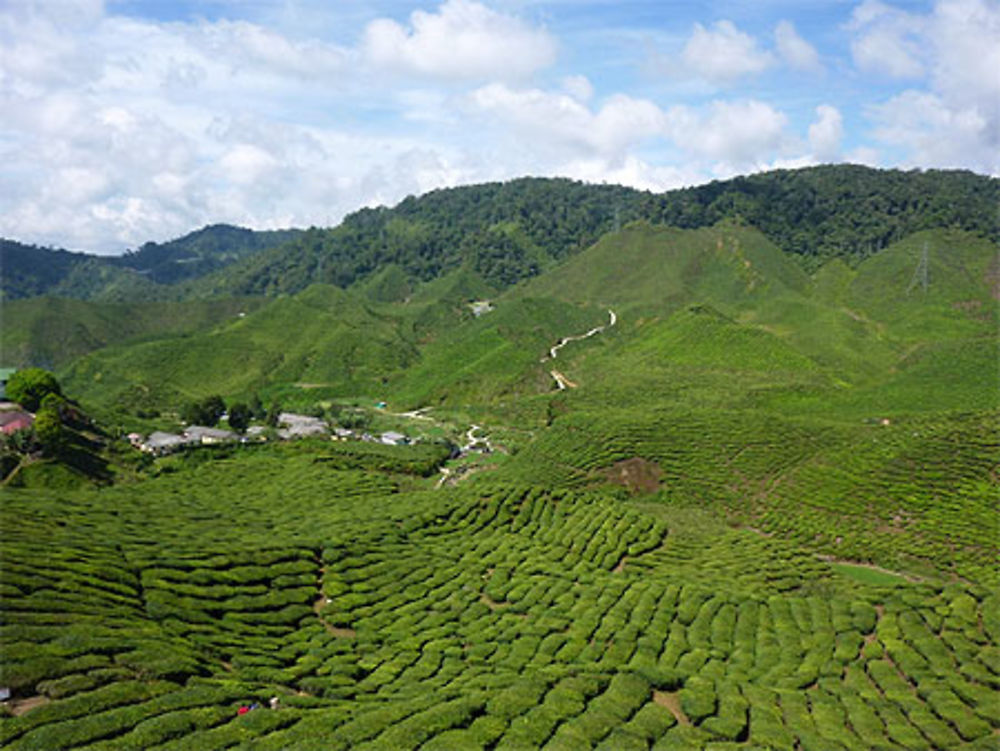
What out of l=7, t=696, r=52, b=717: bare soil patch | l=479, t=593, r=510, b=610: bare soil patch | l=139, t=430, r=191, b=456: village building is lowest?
l=479, t=593, r=510, b=610: bare soil patch

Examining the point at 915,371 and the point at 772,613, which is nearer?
the point at 772,613

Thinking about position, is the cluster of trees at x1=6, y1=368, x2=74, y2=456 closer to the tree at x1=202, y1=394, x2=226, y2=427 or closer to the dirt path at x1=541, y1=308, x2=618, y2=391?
the tree at x1=202, y1=394, x2=226, y2=427

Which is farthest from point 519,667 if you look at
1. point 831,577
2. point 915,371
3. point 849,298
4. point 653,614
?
point 849,298

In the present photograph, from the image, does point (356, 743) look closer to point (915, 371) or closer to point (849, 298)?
point (915, 371)

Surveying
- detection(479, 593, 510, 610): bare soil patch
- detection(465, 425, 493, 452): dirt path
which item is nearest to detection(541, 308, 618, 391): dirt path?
detection(465, 425, 493, 452): dirt path

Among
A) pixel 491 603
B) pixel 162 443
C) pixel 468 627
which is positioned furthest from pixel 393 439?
pixel 468 627

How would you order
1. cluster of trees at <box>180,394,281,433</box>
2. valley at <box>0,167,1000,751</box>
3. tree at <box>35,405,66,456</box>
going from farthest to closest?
cluster of trees at <box>180,394,281,433</box>, tree at <box>35,405,66,456</box>, valley at <box>0,167,1000,751</box>

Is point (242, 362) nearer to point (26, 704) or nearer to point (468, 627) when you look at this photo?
point (468, 627)
